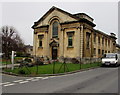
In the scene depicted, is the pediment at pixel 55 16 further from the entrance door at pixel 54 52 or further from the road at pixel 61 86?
the road at pixel 61 86

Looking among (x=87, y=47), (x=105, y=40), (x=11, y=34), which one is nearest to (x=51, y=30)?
(x=87, y=47)

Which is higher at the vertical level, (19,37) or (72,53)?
(19,37)

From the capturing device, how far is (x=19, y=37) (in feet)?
206

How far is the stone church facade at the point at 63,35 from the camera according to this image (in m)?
28.7

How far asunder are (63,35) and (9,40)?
29.1 metres

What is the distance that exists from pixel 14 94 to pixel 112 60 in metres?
19.1

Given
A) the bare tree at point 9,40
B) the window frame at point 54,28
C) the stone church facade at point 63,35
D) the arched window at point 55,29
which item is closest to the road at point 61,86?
the stone church facade at point 63,35

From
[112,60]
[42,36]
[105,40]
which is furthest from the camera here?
[105,40]

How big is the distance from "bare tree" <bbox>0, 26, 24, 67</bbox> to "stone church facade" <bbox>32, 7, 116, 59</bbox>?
58.4ft

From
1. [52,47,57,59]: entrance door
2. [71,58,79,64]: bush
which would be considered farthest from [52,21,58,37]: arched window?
[71,58,79,64]: bush

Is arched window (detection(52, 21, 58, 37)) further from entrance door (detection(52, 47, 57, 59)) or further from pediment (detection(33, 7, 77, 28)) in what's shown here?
entrance door (detection(52, 47, 57, 59))

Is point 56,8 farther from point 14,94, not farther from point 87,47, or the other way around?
point 14,94

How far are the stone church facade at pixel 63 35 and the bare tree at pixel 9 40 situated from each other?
58.4 ft

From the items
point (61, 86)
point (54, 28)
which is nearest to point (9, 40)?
point (54, 28)
